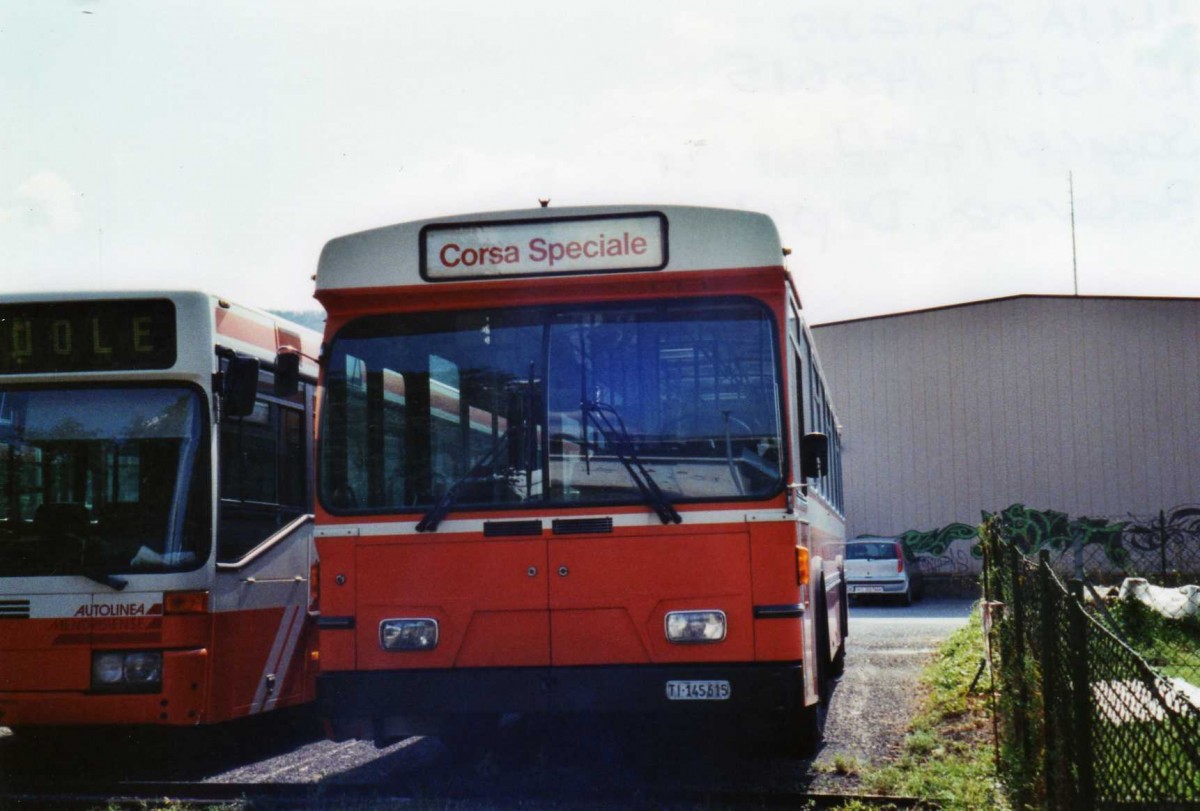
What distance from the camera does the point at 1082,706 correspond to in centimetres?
427

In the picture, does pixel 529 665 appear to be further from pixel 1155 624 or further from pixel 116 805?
pixel 1155 624

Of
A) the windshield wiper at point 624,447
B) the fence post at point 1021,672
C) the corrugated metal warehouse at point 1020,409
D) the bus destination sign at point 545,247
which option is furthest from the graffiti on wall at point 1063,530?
the windshield wiper at point 624,447

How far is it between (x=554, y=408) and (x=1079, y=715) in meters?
3.54

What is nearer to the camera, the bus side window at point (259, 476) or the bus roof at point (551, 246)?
the bus roof at point (551, 246)

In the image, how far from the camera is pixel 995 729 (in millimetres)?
8328

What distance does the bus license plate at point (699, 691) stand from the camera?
6863 mm

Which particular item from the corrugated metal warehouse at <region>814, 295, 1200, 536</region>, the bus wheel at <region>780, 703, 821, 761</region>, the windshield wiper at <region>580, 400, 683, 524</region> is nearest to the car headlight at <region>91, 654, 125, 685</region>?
the windshield wiper at <region>580, 400, 683, 524</region>

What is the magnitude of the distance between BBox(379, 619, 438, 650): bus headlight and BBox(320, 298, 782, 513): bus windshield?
2.06 ft

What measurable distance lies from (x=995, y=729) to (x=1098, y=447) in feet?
83.8

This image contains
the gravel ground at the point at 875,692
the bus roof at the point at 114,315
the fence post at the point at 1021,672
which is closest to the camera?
the fence post at the point at 1021,672

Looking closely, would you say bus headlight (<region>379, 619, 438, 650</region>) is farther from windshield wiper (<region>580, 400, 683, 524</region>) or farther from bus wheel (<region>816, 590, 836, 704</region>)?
bus wheel (<region>816, 590, 836, 704</region>)

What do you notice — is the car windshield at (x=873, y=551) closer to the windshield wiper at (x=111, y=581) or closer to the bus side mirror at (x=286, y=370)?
the bus side mirror at (x=286, y=370)

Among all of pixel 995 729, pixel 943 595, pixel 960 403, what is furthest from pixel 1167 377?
pixel 995 729

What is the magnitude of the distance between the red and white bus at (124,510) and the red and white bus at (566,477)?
124cm
